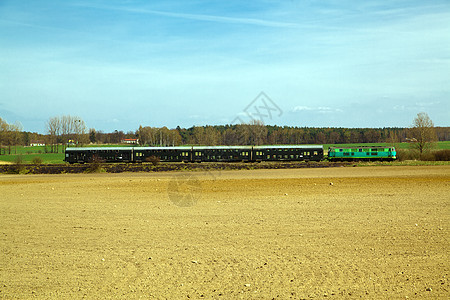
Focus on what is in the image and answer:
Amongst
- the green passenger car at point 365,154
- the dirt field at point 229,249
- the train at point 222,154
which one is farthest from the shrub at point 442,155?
the dirt field at point 229,249

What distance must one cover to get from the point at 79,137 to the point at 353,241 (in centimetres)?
13990

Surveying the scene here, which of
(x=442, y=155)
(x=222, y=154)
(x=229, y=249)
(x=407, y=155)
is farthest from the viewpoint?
(x=407, y=155)

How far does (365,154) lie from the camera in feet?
229

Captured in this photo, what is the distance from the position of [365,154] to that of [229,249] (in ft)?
202

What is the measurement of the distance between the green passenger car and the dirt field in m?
47.8

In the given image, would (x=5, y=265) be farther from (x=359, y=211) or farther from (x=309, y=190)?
(x=309, y=190)

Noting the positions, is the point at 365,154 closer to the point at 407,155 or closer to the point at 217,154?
the point at 407,155

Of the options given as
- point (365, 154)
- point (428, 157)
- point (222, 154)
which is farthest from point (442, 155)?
point (222, 154)

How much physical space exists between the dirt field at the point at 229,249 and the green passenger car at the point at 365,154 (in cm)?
4785

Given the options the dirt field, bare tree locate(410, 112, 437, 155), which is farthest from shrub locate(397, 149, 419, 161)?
the dirt field

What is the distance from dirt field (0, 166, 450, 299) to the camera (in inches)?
371

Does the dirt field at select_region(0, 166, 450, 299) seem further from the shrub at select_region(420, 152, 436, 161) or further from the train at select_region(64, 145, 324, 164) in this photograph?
the shrub at select_region(420, 152, 436, 161)

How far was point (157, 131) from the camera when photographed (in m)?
167

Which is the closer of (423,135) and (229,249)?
(229,249)
